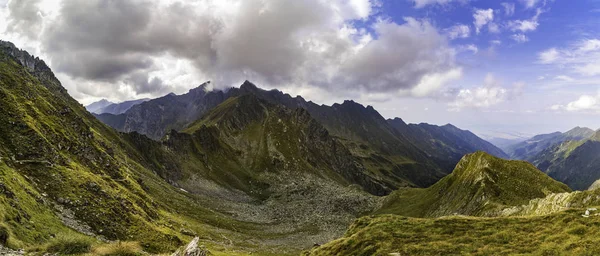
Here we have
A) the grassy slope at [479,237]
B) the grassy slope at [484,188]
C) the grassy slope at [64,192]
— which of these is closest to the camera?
the grassy slope at [479,237]

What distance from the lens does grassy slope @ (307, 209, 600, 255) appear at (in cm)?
2873

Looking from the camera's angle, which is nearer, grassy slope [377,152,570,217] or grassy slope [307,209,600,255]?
grassy slope [307,209,600,255]

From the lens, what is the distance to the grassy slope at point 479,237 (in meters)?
28.7

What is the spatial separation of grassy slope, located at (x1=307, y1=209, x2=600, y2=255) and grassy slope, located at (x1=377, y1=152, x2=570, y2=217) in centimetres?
6153

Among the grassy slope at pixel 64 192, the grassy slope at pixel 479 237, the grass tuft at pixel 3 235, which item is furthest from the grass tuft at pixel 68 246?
the grassy slope at pixel 479 237

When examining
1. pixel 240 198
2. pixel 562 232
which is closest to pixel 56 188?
pixel 562 232

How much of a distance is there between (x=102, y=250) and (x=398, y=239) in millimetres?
29450

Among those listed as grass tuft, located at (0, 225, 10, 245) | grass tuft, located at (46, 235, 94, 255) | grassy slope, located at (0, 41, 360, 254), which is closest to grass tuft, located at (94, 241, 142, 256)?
grass tuft, located at (46, 235, 94, 255)

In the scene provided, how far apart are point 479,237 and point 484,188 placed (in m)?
81.0

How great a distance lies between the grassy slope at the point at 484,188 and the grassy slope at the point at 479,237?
61.5 metres

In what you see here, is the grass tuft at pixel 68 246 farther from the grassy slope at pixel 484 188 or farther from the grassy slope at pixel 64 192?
the grassy slope at pixel 484 188

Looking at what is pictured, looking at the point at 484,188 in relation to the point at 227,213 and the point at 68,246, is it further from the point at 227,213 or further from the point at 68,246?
the point at 68,246

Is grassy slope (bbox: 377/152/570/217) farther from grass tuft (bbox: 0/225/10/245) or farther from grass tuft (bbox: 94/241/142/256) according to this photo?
grass tuft (bbox: 0/225/10/245)

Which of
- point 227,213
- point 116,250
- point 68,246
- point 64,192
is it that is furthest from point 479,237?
point 227,213
